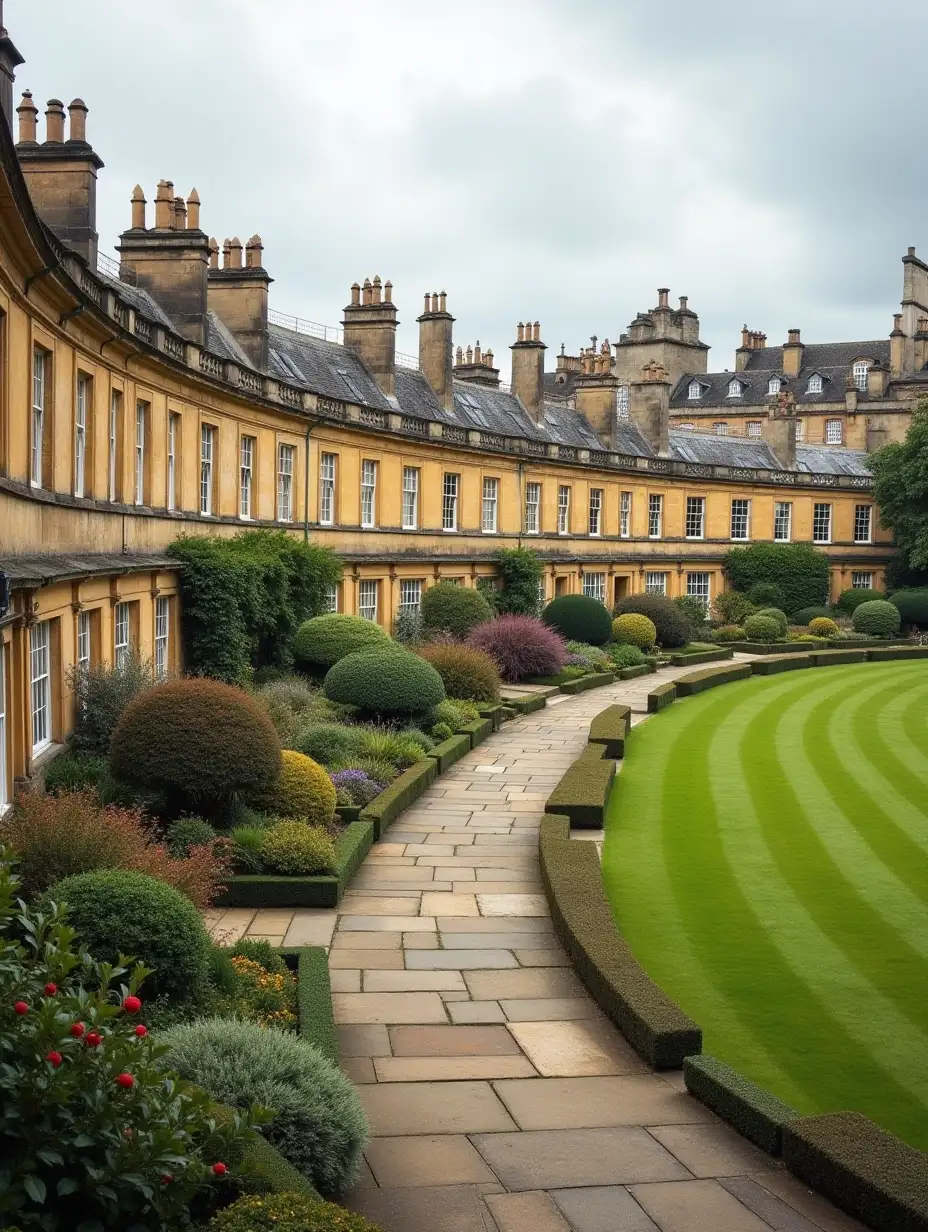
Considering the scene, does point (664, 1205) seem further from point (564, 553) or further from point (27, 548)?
point (564, 553)

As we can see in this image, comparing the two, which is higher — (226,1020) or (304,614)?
(304,614)

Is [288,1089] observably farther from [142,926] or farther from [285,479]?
[285,479]

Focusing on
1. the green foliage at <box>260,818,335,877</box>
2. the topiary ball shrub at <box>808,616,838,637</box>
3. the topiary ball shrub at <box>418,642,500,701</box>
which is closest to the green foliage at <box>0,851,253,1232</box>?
the green foliage at <box>260,818,335,877</box>

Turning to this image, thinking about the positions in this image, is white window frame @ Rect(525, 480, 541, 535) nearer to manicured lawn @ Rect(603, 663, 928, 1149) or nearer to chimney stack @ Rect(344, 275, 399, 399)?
chimney stack @ Rect(344, 275, 399, 399)

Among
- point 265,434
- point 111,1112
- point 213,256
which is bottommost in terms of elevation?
point 111,1112

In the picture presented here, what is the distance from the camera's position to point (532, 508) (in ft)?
156

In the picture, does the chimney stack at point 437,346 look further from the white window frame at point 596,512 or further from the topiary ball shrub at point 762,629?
the topiary ball shrub at point 762,629

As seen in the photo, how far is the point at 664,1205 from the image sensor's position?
729 cm

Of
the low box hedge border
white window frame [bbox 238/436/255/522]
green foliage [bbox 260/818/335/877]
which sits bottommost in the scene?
the low box hedge border

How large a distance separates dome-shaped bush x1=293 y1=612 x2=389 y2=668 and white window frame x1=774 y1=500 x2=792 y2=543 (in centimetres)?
3503

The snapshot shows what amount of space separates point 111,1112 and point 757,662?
124ft

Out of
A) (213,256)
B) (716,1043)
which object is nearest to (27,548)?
(716,1043)

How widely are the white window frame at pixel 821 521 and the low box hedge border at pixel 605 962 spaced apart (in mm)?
47675

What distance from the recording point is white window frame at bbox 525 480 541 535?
4709 centimetres
